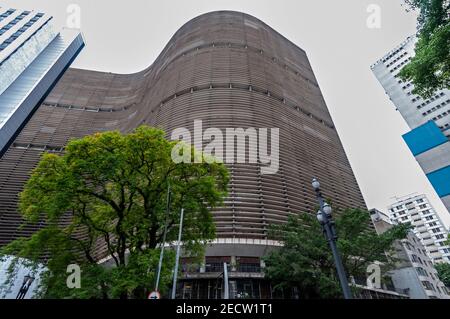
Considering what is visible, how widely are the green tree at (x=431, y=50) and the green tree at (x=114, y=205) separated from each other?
11382mm

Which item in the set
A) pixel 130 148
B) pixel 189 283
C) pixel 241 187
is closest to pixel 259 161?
pixel 241 187

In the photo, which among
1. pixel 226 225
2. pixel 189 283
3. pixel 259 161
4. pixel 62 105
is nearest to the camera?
pixel 189 283

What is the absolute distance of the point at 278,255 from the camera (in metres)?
16.0

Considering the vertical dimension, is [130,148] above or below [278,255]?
above

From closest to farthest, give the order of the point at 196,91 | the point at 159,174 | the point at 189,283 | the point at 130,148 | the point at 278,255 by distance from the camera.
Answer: the point at 130,148 < the point at 159,174 < the point at 278,255 < the point at 189,283 < the point at 196,91

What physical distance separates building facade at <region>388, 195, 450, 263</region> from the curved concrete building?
287ft

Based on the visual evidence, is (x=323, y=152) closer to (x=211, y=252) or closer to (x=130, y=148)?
(x=211, y=252)

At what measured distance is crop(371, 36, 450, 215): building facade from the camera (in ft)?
143

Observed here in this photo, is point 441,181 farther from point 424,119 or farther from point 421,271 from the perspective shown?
point 424,119

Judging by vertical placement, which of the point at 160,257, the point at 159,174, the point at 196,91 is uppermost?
the point at 196,91

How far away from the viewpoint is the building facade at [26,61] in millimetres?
33469

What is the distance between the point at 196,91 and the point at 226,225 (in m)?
16.4

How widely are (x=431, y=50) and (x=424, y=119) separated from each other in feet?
180

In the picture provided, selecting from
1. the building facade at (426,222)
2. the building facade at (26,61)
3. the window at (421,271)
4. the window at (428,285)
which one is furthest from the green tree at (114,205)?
the building facade at (426,222)
